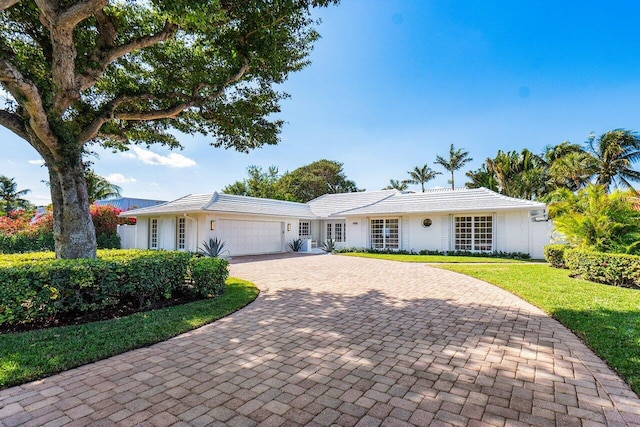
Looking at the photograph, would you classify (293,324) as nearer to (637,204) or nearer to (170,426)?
(170,426)

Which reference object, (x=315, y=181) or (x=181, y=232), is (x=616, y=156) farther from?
(x=181, y=232)

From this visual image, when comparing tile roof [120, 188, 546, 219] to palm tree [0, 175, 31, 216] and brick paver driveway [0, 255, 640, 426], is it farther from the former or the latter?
palm tree [0, 175, 31, 216]

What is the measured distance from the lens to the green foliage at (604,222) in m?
9.46

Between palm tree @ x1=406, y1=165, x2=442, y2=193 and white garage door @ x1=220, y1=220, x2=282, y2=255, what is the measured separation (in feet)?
89.8

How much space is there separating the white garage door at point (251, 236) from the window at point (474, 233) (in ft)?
35.8

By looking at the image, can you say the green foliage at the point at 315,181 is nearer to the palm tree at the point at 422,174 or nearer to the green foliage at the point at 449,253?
the palm tree at the point at 422,174

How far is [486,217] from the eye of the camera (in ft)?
56.7

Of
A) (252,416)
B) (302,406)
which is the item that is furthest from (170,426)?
(302,406)

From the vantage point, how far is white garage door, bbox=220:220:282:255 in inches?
704

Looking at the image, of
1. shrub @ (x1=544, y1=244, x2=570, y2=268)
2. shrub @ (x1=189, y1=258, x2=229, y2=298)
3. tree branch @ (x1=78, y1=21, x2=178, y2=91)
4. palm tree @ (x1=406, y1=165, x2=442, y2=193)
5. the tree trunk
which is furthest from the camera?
palm tree @ (x1=406, y1=165, x2=442, y2=193)

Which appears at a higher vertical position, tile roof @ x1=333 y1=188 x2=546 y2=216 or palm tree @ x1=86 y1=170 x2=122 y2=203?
palm tree @ x1=86 y1=170 x2=122 y2=203

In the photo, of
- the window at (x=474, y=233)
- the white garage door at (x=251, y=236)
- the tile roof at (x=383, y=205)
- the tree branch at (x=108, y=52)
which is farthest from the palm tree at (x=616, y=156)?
the tree branch at (x=108, y=52)

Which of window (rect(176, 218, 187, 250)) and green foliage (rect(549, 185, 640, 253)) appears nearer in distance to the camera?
green foliage (rect(549, 185, 640, 253))

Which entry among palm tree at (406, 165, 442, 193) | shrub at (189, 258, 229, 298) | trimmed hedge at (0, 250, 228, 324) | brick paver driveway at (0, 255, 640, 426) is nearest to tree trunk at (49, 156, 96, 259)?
trimmed hedge at (0, 250, 228, 324)
